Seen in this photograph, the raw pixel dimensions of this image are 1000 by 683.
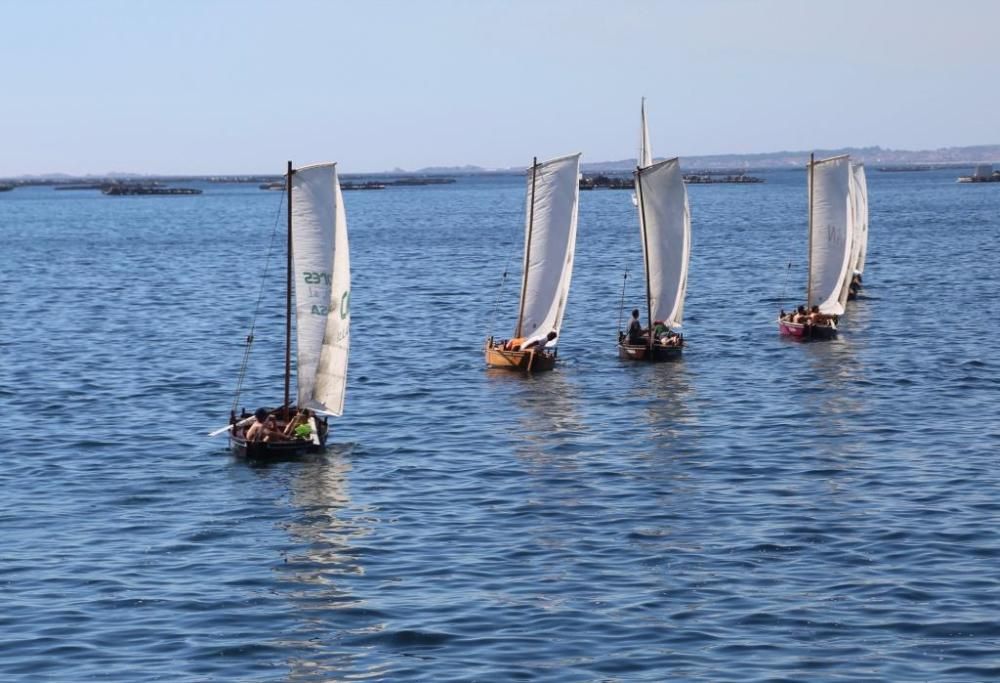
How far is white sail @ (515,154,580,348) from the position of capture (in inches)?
2783

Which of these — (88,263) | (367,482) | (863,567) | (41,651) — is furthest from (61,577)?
(88,263)

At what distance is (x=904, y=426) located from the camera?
56.6m

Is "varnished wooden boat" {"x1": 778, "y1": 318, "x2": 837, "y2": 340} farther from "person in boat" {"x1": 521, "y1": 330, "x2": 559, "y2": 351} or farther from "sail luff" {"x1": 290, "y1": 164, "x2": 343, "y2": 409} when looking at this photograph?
"sail luff" {"x1": 290, "y1": 164, "x2": 343, "y2": 409}

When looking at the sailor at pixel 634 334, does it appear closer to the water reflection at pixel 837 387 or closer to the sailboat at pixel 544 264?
the sailboat at pixel 544 264

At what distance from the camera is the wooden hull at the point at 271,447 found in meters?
51.1

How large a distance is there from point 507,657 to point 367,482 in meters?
17.0

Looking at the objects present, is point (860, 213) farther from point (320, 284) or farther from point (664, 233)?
point (320, 284)

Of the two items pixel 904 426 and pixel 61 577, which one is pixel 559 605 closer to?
pixel 61 577

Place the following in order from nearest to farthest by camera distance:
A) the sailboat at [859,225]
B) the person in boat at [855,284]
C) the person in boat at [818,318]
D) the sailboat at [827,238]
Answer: the person in boat at [818,318] → the sailboat at [827,238] → the person in boat at [855,284] → the sailboat at [859,225]

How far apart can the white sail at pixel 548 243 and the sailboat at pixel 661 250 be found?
14.4 ft

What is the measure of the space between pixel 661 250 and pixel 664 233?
33.0 inches

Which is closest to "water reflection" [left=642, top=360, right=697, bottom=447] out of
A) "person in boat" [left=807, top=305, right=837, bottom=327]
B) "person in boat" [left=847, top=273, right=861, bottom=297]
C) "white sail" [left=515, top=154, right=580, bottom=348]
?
"white sail" [left=515, top=154, right=580, bottom=348]

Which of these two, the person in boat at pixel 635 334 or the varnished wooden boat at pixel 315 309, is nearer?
the varnished wooden boat at pixel 315 309

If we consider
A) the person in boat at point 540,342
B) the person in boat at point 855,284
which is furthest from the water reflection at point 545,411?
the person in boat at point 855,284
